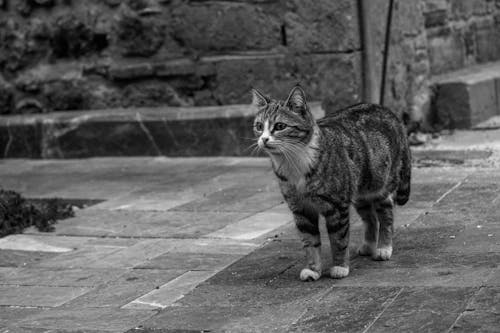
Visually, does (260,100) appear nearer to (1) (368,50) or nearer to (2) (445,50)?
(1) (368,50)

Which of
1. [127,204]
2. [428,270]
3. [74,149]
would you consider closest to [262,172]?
[127,204]

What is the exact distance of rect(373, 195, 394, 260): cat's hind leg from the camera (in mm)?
5180

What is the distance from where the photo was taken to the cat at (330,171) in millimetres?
4891

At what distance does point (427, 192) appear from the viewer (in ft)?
22.1

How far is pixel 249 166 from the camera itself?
8.20 m

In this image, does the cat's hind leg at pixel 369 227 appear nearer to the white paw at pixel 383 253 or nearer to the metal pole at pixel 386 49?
the white paw at pixel 383 253

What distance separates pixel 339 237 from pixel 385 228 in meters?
0.37

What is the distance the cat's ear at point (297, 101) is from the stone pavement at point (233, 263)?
0.84m

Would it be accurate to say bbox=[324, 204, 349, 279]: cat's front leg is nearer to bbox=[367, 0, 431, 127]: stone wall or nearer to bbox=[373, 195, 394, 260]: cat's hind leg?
bbox=[373, 195, 394, 260]: cat's hind leg

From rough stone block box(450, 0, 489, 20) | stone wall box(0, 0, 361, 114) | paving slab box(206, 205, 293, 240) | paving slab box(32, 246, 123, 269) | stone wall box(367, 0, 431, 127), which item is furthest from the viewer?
rough stone block box(450, 0, 489, 20)

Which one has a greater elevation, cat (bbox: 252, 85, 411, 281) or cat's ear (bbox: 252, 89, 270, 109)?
cat's ear (bbox: 252, 89, 270, 109)

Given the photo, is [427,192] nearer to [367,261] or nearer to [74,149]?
[367,261]

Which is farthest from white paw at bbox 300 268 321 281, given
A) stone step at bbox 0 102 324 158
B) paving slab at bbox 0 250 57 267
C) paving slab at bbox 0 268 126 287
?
stone step at bbox 0 102 324 158

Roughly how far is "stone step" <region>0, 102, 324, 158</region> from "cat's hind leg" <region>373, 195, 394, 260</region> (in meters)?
3.08
